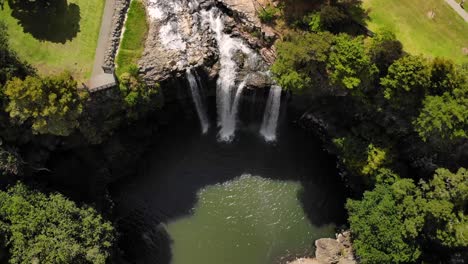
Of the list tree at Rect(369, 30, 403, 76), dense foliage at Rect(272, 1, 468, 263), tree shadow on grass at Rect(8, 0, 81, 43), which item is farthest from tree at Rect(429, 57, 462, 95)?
tree shadow on grass at Rect(8, 0, 81, 43)

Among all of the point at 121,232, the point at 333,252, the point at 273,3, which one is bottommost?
the point at 121,232

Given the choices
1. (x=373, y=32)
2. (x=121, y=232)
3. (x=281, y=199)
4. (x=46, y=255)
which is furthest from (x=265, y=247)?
(x=373, y=32)

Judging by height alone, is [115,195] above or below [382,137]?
below

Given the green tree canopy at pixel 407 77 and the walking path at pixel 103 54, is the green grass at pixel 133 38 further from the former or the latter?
the green tree canopy at pixel 407 77

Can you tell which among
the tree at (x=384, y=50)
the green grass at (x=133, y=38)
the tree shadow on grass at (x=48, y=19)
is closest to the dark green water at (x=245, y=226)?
the green grass at (x=133, y=38)

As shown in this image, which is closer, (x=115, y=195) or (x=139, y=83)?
(x=139, y=83)

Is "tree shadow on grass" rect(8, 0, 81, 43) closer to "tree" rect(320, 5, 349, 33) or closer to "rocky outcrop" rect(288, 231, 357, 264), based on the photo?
"tree" rect(320, 5, 349, 33)

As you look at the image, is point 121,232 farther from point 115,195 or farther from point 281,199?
point 281,199

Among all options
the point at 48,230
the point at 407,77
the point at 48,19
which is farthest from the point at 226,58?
the point at 48,230
